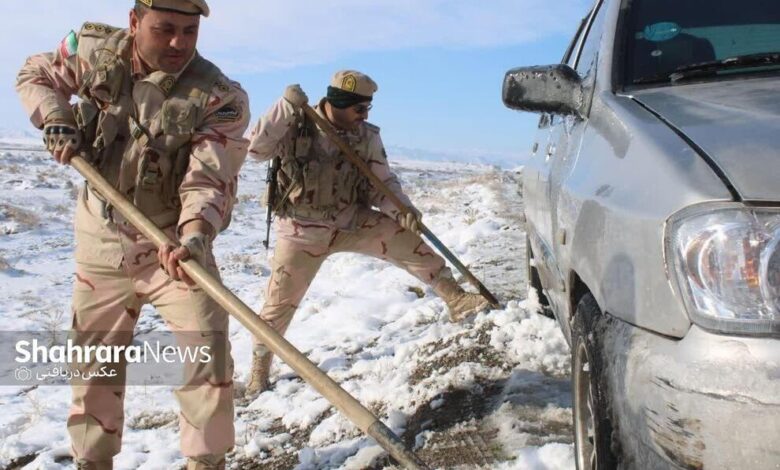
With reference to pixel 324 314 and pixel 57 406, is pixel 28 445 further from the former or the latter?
pixel 324 314

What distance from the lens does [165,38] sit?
2.62m

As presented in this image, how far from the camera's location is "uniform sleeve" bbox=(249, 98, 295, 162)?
411cm

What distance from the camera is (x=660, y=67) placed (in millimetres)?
1964

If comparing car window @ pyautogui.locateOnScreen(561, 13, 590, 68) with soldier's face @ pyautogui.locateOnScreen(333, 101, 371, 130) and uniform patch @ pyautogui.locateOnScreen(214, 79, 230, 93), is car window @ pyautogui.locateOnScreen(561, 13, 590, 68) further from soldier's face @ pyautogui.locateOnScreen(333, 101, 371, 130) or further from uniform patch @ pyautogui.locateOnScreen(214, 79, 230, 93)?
uniform patch @ pyautogui.locateOnScreen(214, 79, 230, 93)

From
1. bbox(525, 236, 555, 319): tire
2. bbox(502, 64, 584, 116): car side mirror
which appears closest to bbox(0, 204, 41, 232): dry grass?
bbox(525, 236, 555, 319): tire

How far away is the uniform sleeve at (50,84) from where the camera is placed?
108 inches

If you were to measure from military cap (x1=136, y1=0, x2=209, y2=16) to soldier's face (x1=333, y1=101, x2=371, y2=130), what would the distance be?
195 cm

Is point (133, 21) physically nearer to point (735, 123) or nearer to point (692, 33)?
point (692, 33)

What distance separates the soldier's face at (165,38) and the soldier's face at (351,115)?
1880 millimetres

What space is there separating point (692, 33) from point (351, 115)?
9.07ft

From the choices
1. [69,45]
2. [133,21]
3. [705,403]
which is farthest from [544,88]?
[69,45]

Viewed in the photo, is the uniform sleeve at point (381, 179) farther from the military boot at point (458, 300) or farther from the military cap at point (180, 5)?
the military cap at point (180, 5)

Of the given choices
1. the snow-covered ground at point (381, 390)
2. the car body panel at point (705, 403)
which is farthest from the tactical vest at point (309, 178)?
the car body panel at point (705, 403)

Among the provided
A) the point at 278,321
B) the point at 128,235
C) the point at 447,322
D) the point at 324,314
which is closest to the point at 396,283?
the point at 324,314
